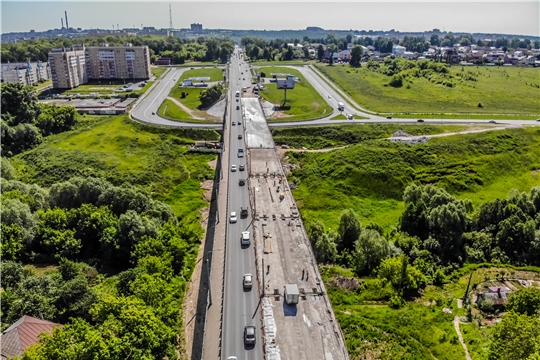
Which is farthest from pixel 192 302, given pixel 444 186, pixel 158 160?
pixel 444 186

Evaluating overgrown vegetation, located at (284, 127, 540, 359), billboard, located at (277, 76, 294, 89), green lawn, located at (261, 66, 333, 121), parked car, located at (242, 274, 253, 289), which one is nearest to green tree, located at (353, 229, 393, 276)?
overgrown vegetation, located at (284, 127, 540, 359)

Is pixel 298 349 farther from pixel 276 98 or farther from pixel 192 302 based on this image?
pixel 276 98

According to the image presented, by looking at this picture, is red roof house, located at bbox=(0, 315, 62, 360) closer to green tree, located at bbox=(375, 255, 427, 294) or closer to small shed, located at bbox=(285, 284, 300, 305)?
small shed, located at bbox=(285, 284, 300, 305)

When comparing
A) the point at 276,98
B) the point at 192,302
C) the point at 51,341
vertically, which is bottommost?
the point at 192,302

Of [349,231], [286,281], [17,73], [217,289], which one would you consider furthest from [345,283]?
[17,73]

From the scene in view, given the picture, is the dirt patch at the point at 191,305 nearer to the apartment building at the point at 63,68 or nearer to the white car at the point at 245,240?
the white car at the point at 245,240

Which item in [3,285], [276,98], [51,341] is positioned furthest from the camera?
[276,98]
